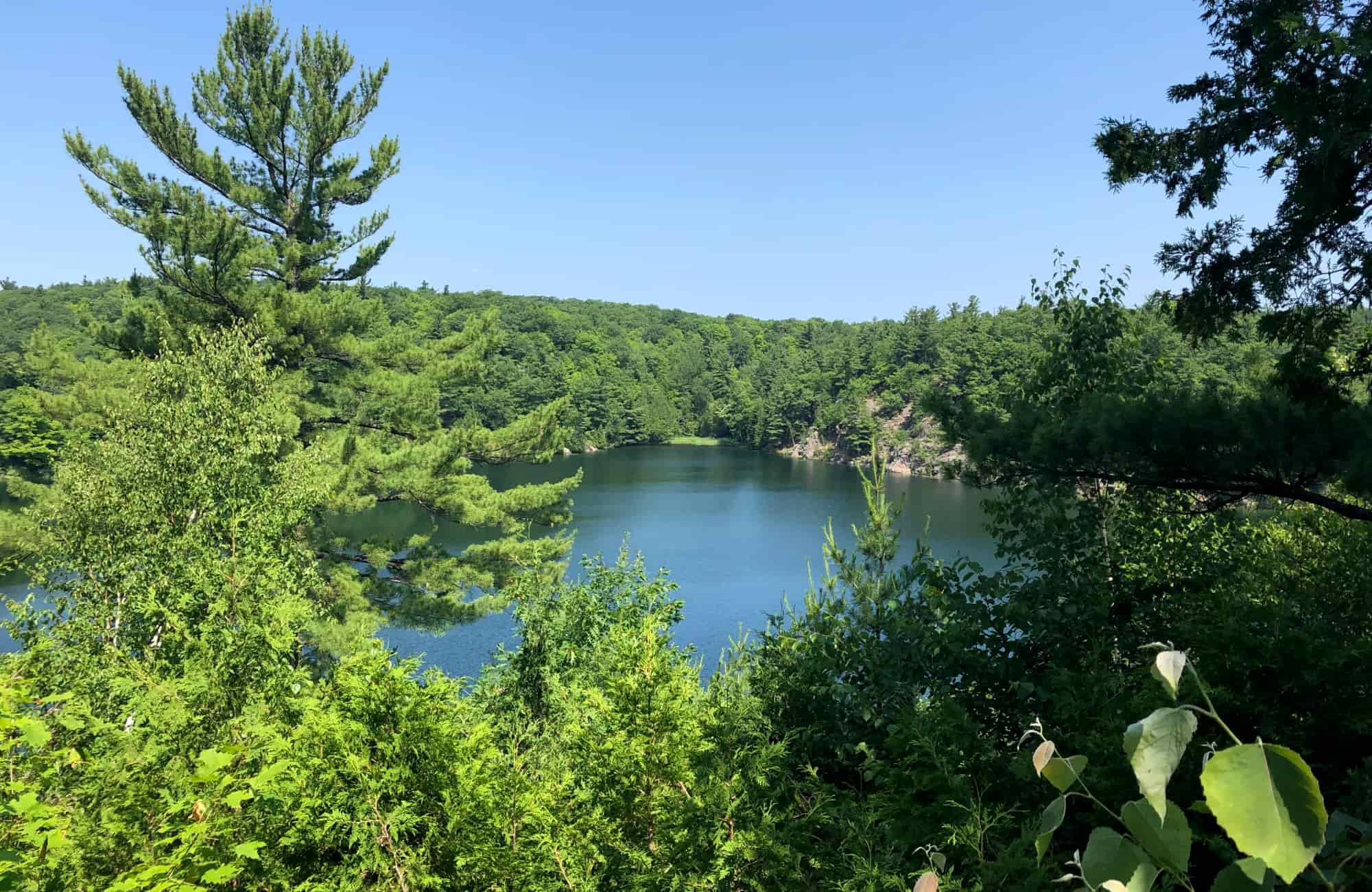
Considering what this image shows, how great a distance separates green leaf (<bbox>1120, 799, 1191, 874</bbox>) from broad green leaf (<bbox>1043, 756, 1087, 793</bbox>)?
37mm

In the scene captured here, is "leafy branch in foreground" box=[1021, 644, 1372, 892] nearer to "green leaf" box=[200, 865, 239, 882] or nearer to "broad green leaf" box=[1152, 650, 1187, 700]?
"broad green leaf" box=[1152, 650, 1187, 700]

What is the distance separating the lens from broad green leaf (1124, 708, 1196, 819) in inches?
18.5

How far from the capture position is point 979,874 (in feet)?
9.34

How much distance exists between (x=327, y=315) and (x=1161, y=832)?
43.2 feet

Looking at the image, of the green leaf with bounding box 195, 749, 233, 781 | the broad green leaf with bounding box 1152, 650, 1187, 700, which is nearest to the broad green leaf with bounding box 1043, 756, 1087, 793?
the broad green leaf with bounding box 1152, 650, 1187, 700

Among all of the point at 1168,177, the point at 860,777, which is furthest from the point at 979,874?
the point at 1168,177

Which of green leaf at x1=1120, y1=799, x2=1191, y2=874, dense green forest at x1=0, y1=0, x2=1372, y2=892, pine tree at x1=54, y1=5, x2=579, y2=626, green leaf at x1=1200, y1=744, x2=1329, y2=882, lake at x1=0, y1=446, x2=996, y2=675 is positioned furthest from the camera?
lake at x1=0, y1=446, x2=996, y2=675

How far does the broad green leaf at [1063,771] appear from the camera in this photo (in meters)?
0.57

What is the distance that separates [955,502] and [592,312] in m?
78.1

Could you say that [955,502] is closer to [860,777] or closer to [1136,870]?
[860,777]

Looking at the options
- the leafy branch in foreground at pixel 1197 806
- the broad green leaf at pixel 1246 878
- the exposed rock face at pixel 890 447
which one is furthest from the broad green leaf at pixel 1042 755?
the exposed rock face at pixel 890 447

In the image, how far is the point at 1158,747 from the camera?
0.48 m

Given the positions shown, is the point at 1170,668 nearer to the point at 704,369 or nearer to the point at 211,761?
the point at 211,761

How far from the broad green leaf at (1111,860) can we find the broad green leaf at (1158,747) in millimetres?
99
